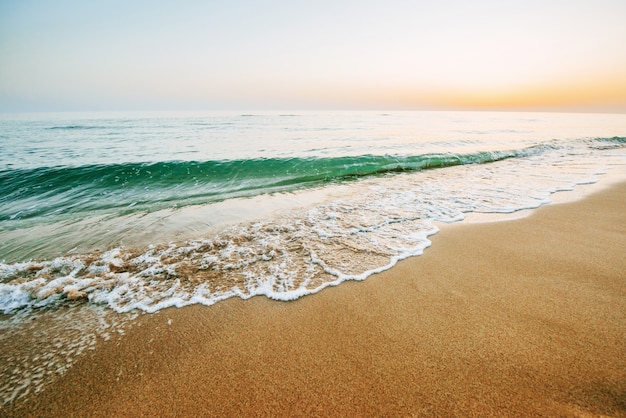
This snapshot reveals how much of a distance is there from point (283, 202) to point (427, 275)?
417cm

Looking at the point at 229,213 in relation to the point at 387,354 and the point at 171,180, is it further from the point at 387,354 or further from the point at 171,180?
the point at 171,180

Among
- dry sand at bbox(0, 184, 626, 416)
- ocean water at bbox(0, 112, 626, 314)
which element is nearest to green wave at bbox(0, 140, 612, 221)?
ocean water at bbox(0, 112, 626, 314)

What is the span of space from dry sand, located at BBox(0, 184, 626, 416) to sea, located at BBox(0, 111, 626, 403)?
1.18ft

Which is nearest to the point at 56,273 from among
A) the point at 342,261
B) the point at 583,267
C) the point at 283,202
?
the point at 342,261

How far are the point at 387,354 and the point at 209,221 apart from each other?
4.31 meters

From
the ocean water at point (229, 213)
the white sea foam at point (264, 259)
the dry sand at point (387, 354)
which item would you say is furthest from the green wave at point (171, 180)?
the dry sand at point (387, 354)

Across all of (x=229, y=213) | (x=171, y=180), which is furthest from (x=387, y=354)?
(x=171, y=180)

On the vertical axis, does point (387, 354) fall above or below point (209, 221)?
above

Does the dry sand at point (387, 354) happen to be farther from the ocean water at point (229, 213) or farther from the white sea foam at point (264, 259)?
the ocean water at point (229, 213)

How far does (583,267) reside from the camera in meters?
3.26

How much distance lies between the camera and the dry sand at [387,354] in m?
1.75

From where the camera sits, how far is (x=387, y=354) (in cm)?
210

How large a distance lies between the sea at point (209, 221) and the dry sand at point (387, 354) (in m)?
0.36

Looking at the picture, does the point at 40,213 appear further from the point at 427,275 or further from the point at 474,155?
the point at 474,155
